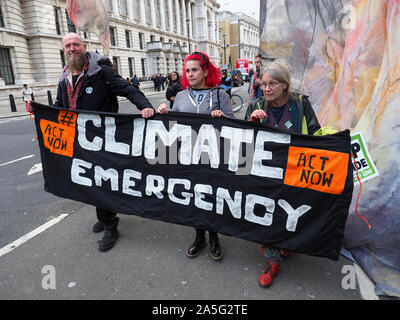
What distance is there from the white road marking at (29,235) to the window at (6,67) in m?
26.7

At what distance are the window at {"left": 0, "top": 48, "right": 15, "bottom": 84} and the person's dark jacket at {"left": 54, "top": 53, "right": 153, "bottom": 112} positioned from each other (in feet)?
89.2

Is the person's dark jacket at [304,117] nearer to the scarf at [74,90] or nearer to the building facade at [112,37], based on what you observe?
the scarf at [74,90]

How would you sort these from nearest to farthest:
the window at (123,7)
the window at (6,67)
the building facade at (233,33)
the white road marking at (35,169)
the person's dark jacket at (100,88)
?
the person's dark jacket at (100,88) < the white road marking at (35,169) < the window at (6,67) < the window at (123,7) < the building facade at (233,33)

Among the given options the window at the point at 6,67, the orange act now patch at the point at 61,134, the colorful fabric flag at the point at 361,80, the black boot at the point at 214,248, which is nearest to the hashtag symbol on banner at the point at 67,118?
the orange act now patch at the point at 61,134

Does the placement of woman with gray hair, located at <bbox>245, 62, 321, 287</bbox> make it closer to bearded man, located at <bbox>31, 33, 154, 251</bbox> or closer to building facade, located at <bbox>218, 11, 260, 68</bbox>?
bearded man, located at <bbox>31, 33, 154, 251</bbox>

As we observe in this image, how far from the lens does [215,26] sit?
88.6 metres

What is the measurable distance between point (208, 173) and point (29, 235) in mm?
2389

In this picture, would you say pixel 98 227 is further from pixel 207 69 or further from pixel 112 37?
pixel 112 37

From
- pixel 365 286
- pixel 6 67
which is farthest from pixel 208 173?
pixel 6 67

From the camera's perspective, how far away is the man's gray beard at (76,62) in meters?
2.99

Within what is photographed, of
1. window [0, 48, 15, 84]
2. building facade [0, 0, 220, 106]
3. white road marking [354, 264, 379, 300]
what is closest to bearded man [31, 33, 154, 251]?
→ white road marking [354, 264, 379, 300]

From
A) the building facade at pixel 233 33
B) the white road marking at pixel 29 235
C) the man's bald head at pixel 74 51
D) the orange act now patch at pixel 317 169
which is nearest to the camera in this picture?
the orange act now patch at pixel 317 169

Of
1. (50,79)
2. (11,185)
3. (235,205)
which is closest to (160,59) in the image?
(50,79)
